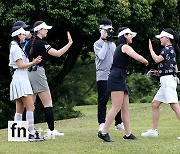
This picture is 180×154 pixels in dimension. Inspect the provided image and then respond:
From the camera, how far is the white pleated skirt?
10375mm

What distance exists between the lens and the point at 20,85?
1041 cm

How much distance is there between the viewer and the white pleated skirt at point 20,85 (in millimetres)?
10375

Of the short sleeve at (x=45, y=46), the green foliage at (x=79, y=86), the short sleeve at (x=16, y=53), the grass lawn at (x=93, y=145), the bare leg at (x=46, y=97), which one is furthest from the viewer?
the green foliage at (x=79, y=86)

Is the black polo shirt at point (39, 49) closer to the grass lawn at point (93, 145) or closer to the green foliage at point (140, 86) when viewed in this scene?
the grass lawn at point (93, 145)

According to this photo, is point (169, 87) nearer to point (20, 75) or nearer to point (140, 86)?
point (20, 75)

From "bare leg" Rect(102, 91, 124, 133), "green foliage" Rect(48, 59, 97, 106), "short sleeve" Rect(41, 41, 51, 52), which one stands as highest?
"short sleeve" Rect(41, 41, 51, 52)

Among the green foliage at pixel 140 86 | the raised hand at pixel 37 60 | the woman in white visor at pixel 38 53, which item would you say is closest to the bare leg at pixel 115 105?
the woman in white visor at pixel 38 53

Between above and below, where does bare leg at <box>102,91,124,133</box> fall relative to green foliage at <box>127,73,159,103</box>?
above

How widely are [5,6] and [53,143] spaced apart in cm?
1214

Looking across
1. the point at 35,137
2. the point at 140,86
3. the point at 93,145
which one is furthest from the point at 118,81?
Answer: the point at 140,86

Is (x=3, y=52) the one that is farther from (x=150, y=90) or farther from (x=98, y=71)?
(x=150, y=90)

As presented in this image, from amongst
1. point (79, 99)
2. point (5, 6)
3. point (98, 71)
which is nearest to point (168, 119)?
point (98, 71)

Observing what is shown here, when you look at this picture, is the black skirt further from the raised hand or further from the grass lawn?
the raised hand

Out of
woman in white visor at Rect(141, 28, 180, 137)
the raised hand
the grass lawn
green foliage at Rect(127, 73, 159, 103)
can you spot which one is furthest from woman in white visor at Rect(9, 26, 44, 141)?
green foliage at Rect(127, 73, 159, 103)
